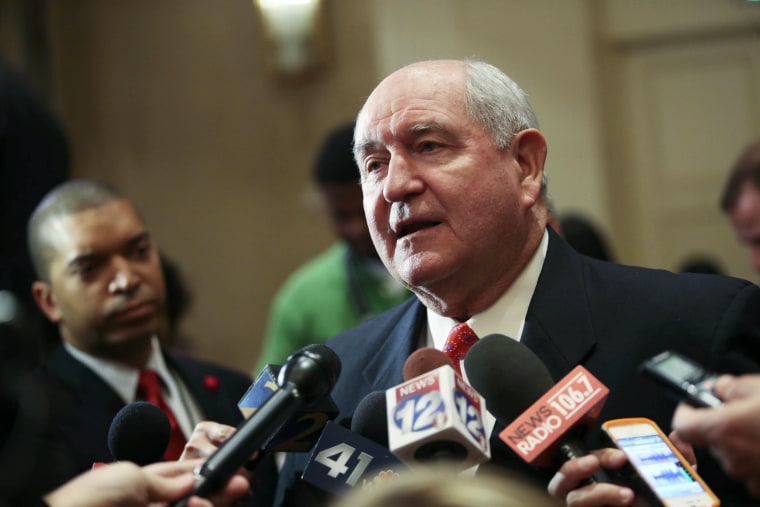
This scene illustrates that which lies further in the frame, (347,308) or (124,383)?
(347,308)

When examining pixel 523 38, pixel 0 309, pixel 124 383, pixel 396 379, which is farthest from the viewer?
pixel 523 38

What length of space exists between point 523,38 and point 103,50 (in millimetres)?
3256

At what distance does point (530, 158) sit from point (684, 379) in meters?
1.15

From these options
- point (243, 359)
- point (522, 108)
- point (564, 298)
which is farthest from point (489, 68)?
point (243, 359)

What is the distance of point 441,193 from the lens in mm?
2539

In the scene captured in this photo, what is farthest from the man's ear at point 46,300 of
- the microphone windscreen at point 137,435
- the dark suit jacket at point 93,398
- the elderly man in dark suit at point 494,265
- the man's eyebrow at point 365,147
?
the microphone windscreen at point 137,435

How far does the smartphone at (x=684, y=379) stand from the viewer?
1.65 meters

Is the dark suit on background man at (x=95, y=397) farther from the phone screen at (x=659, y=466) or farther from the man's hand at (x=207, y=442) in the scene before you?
the phone screen at (x=659, y=466)

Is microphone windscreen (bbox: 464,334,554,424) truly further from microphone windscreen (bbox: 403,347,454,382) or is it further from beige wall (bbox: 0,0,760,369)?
beige wall (bbox: 0,0,760,369)

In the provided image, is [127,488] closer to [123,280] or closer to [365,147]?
[365,147]

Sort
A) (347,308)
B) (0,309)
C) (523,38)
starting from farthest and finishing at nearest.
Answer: (523,38) < (347,308) < (0,309)

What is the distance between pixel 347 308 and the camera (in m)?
4.88

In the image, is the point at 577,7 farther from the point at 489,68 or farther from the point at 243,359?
the point at 489,68

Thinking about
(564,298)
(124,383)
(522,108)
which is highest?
(522,108)
